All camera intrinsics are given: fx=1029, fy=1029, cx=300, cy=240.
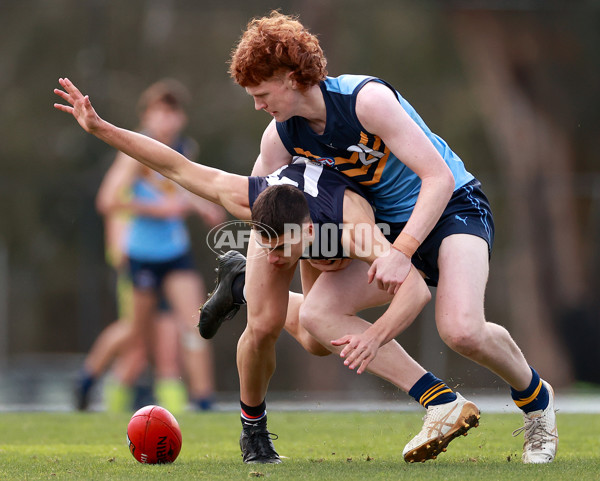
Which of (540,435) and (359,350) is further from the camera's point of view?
(540,435)

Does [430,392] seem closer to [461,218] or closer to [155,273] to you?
[461,218]

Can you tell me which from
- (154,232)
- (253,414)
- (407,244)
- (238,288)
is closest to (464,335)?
(407,244)

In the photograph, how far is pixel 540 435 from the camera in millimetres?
4863

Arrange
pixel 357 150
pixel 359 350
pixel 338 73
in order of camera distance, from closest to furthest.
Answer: pixel 359 350 → pixel 357 150 → pixel 338 73

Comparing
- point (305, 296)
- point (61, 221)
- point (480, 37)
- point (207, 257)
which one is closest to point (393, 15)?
point (480, 37)

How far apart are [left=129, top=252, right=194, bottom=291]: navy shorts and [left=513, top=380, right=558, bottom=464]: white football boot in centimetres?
469

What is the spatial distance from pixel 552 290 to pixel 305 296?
899cm

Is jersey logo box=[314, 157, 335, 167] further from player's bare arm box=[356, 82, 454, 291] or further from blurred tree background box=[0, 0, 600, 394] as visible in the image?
blurred tree background box=[0, 0, 600, 394]

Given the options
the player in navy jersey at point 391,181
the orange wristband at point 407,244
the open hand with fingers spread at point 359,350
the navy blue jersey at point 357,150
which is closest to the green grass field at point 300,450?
the player in navy jersey at point 391,181

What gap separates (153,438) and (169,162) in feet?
4.19

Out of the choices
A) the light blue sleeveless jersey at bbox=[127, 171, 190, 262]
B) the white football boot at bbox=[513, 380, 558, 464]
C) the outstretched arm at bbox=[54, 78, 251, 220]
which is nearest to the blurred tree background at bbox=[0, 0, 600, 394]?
the light blue sleeveless jersey at bbox=[127, 171, 190, 262]

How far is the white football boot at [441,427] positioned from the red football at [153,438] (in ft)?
3.62

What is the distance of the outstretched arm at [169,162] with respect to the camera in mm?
4594

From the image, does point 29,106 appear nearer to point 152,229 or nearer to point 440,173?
point 152,229
